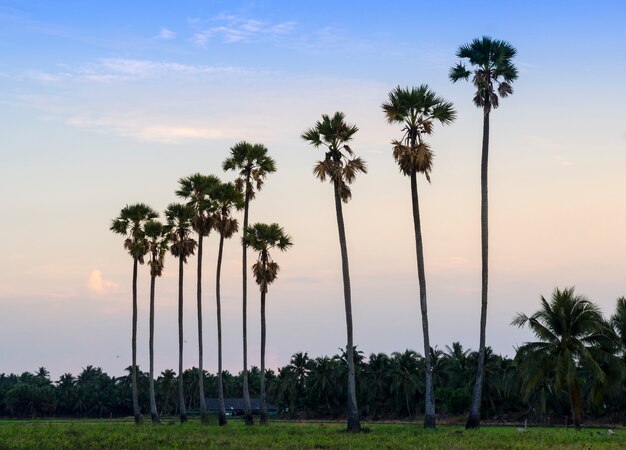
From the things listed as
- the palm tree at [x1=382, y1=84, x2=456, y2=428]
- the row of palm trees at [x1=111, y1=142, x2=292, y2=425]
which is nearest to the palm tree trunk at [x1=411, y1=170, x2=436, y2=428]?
the palm tree at [x1=382, y1=84, x2=456, y2=428]

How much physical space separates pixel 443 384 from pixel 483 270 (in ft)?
230

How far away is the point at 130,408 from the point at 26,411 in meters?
18.7

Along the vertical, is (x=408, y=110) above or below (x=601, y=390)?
above

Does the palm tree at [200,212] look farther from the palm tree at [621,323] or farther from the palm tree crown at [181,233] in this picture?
the palm tree at [621,323]

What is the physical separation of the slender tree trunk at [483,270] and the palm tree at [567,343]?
272cm

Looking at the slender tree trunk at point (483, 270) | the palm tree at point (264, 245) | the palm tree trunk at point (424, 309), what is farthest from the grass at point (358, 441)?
the palm tree at point (264, 245)

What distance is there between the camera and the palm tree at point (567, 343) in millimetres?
57688

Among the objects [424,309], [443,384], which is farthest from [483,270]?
[443,384]

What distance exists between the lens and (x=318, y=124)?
6375cm

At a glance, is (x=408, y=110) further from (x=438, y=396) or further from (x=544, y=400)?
(x=438, y=396)

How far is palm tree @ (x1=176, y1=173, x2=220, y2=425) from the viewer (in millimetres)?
86875

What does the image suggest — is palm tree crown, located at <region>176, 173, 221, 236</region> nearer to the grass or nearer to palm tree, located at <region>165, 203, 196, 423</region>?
palm tree, located at <region>165, 203, 196, 423</region>

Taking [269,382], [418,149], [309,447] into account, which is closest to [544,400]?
[418,149]

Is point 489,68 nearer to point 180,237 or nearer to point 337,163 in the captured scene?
point 337,163
